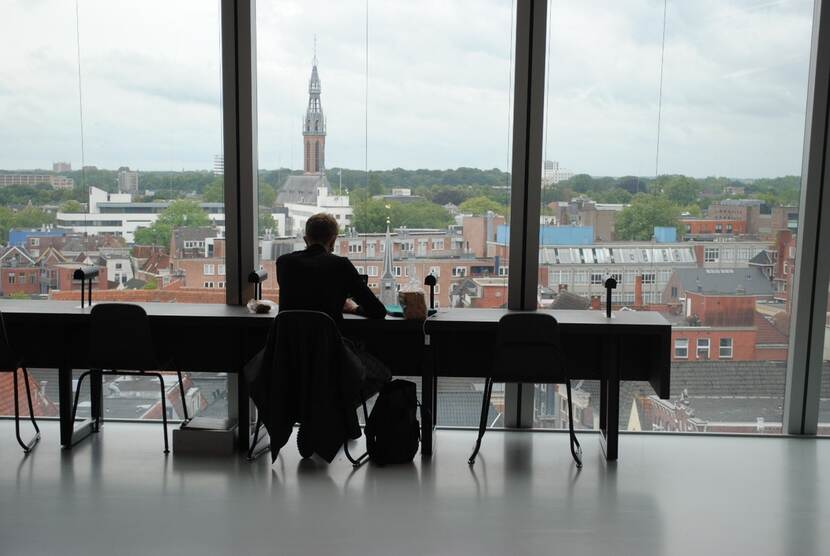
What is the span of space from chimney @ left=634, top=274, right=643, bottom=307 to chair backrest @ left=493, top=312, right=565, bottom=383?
0.93 metres

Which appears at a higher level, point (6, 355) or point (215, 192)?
point (215, 192)

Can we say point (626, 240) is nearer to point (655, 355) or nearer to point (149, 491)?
point (655, 355)

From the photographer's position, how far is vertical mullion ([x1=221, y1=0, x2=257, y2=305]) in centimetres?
497

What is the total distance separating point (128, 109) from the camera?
5102mm

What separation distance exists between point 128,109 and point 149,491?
232 centimetres

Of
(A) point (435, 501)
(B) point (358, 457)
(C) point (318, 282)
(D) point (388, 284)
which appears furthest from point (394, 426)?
(D) point (388, 284)

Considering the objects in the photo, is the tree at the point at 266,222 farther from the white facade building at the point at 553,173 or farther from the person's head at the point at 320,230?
the white facade building at the point at 553,173

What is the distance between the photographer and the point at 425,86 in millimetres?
5016

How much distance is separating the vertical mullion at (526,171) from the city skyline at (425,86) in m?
0.08

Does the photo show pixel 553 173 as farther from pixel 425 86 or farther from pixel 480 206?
pixel 425 86

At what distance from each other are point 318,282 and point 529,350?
111cm

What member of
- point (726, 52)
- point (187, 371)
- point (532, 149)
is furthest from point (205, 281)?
point (726, 52)

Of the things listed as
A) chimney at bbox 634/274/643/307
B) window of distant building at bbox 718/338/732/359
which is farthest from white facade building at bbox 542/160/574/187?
window of distant building at bbox 718/338/732/359

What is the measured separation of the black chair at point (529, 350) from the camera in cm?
428
